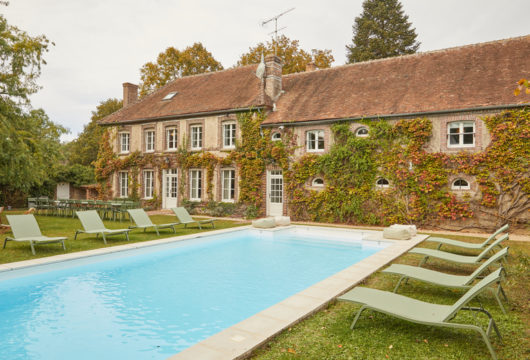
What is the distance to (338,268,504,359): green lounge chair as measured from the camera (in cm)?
367

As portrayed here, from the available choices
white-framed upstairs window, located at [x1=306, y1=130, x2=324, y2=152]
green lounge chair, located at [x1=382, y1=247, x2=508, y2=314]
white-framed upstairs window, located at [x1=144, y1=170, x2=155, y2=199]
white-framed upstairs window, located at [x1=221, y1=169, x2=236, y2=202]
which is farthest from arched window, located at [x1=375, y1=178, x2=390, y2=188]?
white-framed upstairs window, located at [x1=144, y1=170, x2=155, y2=199]

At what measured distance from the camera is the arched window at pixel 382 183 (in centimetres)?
1515

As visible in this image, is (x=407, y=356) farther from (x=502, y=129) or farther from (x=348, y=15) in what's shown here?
(x=348, y=15)

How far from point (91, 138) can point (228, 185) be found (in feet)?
96.3

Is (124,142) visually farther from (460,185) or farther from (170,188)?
(460,185)

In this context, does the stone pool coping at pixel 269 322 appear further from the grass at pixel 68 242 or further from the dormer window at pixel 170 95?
the dormer window at pixel 170 95

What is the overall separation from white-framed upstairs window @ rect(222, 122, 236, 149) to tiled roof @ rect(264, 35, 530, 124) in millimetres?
2384

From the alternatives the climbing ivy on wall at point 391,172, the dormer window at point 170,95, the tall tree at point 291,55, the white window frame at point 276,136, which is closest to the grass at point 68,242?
the climbing ivy on wall at point 391,172

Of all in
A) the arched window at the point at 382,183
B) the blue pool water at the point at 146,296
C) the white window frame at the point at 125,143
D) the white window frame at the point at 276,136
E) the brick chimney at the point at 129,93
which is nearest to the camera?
the blue pool water at the point at 146,296

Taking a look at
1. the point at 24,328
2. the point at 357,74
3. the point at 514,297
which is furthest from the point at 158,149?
the point at 514,297

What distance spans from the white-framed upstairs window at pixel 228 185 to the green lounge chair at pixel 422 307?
14949 millimetres

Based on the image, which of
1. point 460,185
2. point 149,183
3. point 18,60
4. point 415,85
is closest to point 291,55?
point 415,85

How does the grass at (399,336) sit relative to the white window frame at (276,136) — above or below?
below

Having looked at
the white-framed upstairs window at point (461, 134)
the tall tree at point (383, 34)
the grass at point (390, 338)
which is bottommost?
the grass at point (390, 338)
